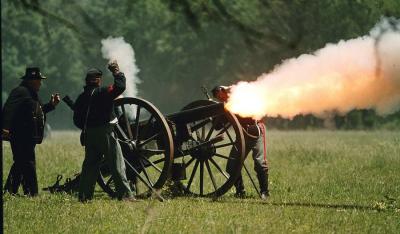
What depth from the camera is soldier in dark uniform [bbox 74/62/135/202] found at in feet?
29.1

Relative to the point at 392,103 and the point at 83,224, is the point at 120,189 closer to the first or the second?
the point at 83,224

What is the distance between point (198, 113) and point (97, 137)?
142cm

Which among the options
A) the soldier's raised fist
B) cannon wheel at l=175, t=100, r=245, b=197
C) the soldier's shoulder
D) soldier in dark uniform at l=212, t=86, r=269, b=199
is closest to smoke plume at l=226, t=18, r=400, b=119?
soldier in dark uniform at l=212, t=86, r=269, b=199

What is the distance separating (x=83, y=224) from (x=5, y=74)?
58.1 metres

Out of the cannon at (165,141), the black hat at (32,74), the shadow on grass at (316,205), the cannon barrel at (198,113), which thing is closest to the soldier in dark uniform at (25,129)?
the black hat at (32,74)

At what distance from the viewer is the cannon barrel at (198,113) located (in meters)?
9.44

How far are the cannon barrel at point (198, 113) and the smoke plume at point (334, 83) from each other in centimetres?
17

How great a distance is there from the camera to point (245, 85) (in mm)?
9664

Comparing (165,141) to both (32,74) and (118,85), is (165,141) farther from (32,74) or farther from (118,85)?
(32,74)

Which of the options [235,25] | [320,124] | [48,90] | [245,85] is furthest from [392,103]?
[48,90]

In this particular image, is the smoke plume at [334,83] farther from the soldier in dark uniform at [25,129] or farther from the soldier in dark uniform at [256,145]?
the soldier in dark uniform at [25,129]

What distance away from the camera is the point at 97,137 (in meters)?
8.87

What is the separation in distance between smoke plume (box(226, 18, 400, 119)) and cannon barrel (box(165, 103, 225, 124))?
17 cm

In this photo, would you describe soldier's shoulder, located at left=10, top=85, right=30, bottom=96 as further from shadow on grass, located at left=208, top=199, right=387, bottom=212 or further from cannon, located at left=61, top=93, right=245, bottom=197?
shadow on grass, located at left=208, top=199, right=387, bottom=212
